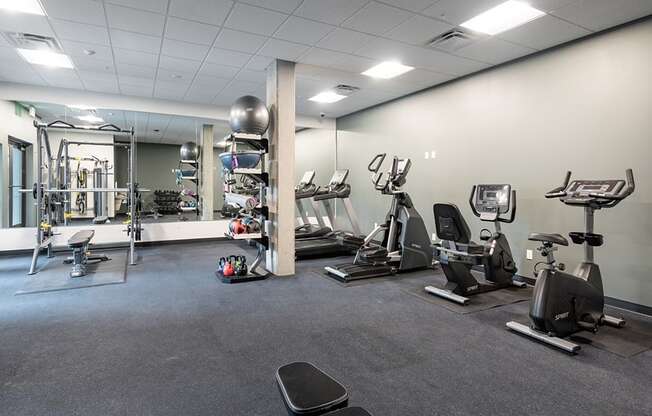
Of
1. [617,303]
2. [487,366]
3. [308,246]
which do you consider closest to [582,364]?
[487,366]

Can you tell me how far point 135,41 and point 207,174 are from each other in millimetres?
4310

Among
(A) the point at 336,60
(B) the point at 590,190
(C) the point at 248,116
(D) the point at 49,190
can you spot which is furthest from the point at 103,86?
(B) the point at 590,190

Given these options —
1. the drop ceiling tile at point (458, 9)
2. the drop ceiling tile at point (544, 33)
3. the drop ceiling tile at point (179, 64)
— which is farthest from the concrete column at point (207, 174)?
the drop ceiling tile at point (544, 33)

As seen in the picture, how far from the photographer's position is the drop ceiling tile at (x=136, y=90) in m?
6.22

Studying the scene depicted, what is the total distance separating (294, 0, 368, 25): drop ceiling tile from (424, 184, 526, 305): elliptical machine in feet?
7.44

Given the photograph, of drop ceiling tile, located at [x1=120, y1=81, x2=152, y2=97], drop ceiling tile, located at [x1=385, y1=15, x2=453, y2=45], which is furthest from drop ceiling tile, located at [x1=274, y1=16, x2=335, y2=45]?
drop ceiling tile, located at [x1=120, y1=81, x2=152, y2=97]

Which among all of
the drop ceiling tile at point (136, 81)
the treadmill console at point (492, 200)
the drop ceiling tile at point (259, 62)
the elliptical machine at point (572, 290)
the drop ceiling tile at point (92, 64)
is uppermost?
the drop ceiling tile at point (136, 81)

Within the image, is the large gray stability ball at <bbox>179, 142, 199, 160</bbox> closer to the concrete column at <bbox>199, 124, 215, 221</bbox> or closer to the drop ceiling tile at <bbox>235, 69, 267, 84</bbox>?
the concrete column at <bbox>199, 124, 215, 221</bbox>

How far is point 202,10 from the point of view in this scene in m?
3.57

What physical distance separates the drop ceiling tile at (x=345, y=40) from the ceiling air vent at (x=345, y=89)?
5.45ft

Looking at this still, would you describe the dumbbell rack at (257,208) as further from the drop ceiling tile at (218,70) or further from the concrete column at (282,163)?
the drop ceiling tile at (218,70)

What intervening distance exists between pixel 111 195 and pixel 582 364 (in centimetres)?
967

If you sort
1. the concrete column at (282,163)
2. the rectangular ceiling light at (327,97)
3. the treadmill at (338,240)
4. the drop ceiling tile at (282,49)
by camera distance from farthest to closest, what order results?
the rectangular ceiling light at (327,97)
the treadmill at (338,240)
the concrete column at (282,163)
the drop ceiling tile at (282,49)

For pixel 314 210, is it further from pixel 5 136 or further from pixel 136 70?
pixel 5 136
